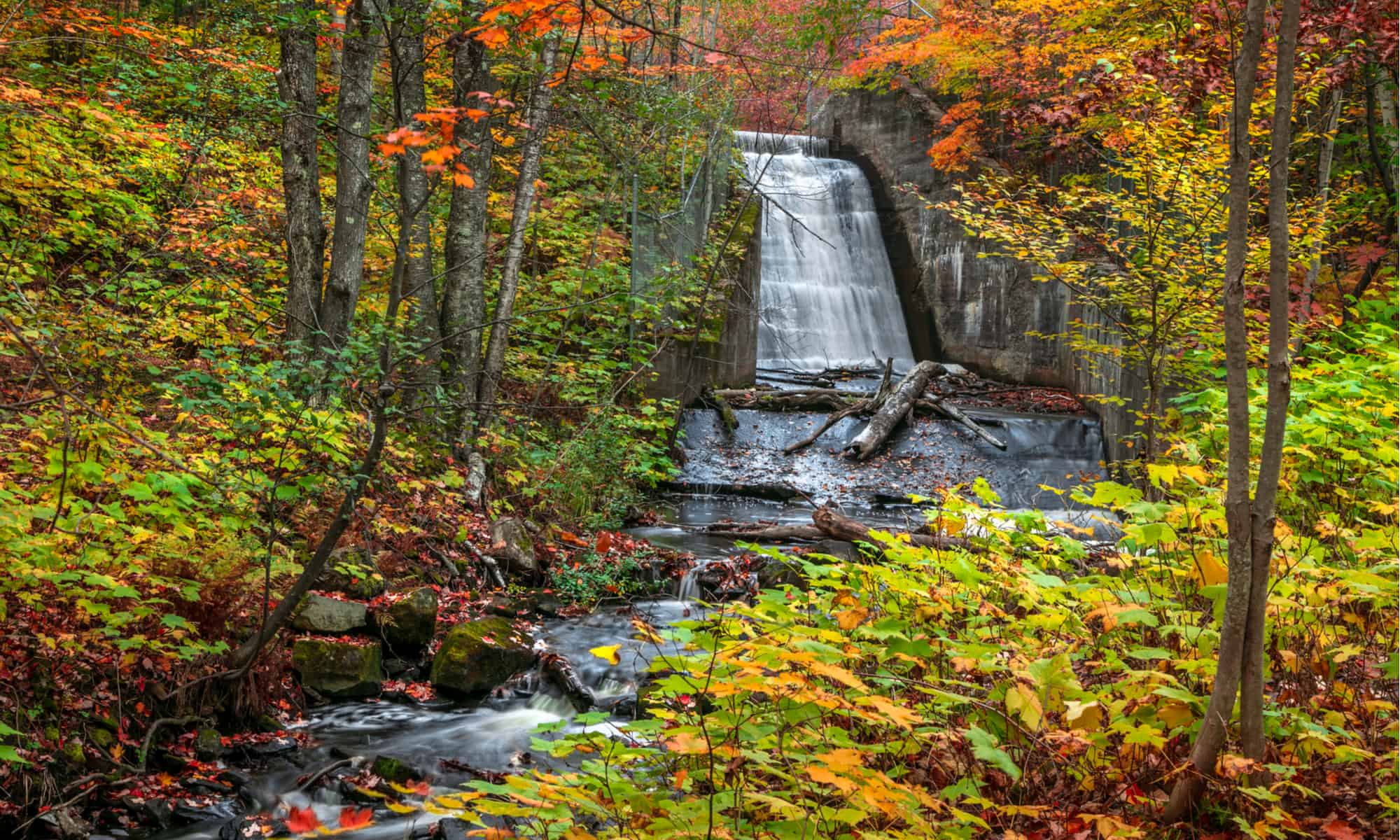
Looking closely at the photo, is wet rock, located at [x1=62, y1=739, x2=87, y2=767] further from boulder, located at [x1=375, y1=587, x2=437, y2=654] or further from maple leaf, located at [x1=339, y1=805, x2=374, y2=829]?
boulder, located at [x1=375, y1=587, x2=437, y2=654]

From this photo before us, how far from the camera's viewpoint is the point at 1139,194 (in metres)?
9.94

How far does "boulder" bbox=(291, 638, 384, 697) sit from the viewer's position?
5.28m

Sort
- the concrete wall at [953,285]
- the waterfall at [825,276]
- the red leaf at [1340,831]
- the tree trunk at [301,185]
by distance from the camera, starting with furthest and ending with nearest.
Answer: the waterfall at [825,276] < the concrete wall at [953,285] < the tree trunk at [301,185] < the red leaf at [1340,831]

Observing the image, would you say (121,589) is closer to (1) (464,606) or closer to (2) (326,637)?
(2) (326,637)

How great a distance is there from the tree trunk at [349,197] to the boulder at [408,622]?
6.26 feet

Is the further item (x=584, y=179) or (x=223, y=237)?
(x=584, y=179)

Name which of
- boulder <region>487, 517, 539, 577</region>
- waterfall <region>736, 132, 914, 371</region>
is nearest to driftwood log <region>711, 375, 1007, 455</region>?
waterfall <region>736, 132, 914, 371</region>

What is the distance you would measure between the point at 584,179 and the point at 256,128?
4.90 metres

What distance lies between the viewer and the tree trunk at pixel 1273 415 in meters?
2.10

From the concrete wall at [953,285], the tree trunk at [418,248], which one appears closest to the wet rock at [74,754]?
the tree trunk at [418,248]

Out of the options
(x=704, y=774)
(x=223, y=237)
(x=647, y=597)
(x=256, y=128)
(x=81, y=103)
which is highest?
(x=256, y=128)

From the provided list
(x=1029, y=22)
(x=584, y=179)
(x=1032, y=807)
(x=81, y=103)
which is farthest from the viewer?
(x=1029, y=22)

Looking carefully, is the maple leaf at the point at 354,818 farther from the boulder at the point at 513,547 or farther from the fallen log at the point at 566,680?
the boulder at the point at 513,547

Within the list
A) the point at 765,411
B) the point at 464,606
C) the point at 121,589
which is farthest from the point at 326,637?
the point at 765,411
